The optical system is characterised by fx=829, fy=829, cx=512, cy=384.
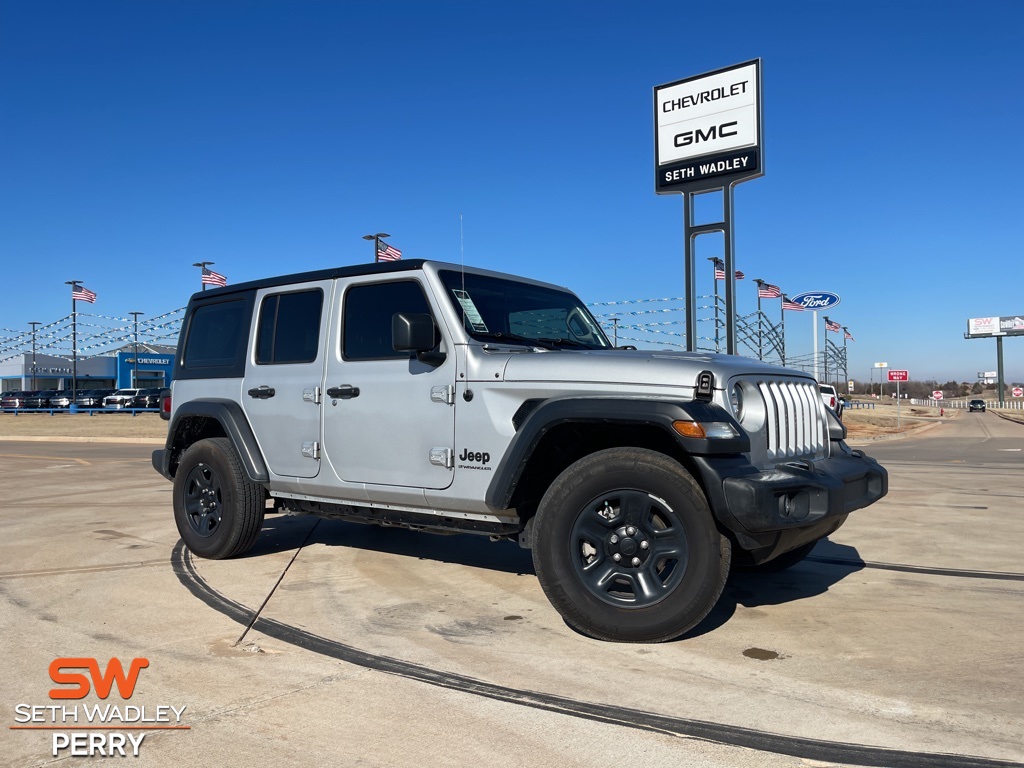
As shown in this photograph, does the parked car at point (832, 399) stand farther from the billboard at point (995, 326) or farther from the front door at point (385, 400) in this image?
the billboard at point (995, 326)

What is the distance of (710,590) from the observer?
12.5 ft

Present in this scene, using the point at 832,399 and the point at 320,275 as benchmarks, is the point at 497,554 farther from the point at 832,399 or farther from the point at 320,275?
the point at 832,399

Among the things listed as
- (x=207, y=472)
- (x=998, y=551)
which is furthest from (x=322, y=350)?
(x=998, y=551)

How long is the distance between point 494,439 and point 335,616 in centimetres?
132

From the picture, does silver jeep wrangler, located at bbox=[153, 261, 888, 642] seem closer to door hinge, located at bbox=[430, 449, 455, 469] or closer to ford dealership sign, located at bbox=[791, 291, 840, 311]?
door hinge, located at bbox=[430, 449, 455, 469]

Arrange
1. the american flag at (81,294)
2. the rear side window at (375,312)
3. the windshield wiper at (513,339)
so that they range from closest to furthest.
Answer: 1. the windshield wiper at (513,339)
2. the rear side window at (375,312)
3. the american flag at (81,294)

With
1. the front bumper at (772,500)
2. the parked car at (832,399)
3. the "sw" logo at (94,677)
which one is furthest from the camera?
the parked car at (832,399)

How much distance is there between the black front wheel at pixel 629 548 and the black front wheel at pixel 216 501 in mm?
2619

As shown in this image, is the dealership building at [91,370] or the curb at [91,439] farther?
the dealership building at [91,370]

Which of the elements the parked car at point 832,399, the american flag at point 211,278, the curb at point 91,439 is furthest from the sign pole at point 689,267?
the american flag at point 211,278

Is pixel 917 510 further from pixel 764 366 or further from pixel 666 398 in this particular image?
pixel 666 398

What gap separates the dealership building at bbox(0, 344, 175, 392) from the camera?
87.3 metres

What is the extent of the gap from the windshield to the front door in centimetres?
21

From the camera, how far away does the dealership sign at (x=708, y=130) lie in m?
15.2
